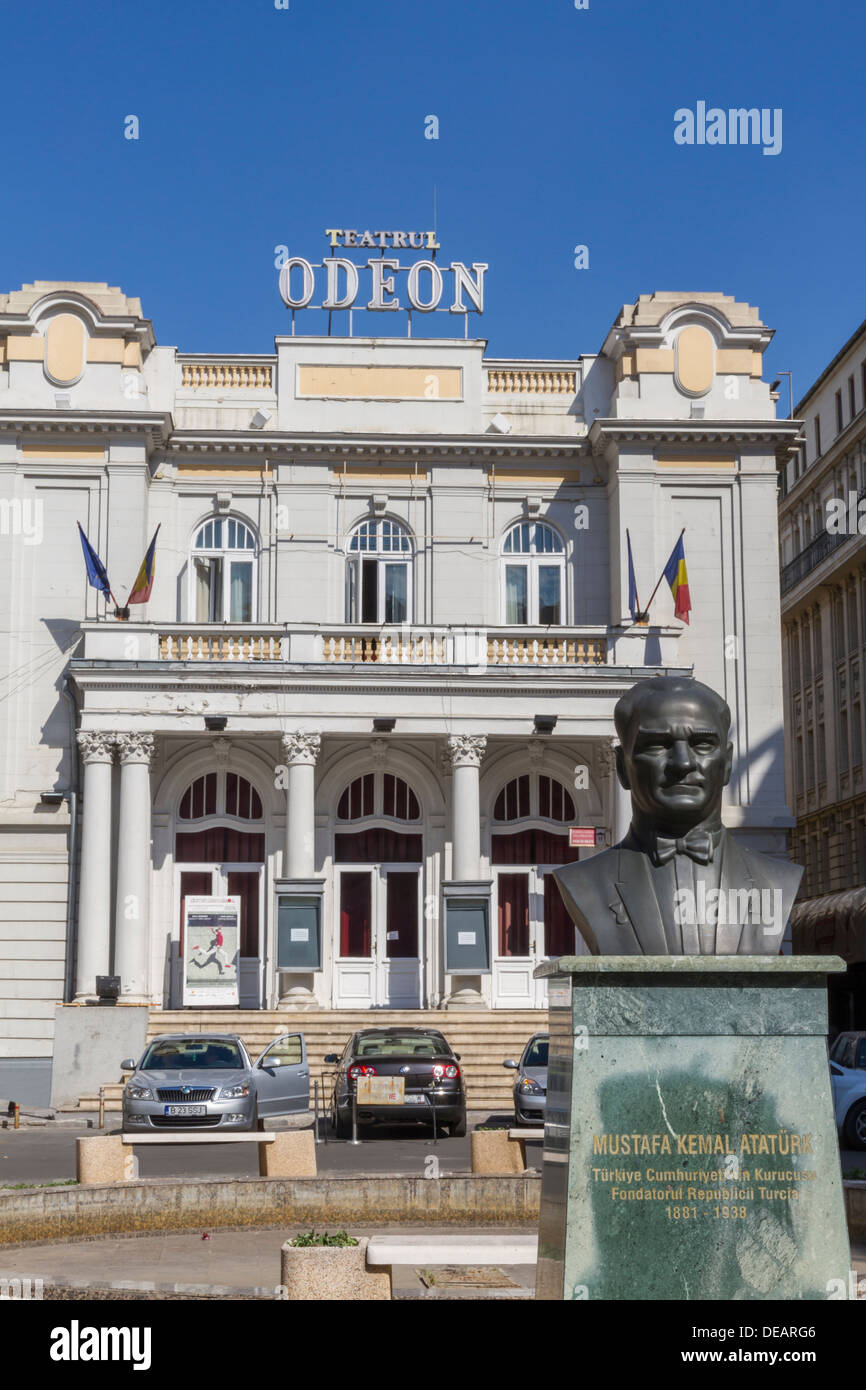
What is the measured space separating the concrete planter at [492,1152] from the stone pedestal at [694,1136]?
7.33m

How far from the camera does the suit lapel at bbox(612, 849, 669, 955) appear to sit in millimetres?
9086

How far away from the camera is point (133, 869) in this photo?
32.6m

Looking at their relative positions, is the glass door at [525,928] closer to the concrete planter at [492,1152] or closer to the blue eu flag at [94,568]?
the blue eu flag at [94,568]

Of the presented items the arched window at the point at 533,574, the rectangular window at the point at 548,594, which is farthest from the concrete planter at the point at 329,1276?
the rectangular window at the point at 548,594

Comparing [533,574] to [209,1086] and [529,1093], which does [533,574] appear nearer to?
[529,1093]

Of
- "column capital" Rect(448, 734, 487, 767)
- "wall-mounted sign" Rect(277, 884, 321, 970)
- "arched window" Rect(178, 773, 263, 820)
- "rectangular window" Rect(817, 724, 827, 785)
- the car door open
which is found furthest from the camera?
"rectangular window" Rect(817, 724, 827, 785)

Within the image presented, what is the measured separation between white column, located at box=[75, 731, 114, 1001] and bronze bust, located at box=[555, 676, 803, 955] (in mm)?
24442

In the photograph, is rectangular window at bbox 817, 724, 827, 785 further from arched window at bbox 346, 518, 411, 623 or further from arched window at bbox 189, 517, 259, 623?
arched window at bbox 189, 517, 259, 623

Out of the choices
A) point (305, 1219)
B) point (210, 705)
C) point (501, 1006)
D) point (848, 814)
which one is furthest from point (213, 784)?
point (848, 814)

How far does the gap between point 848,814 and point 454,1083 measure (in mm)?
32390

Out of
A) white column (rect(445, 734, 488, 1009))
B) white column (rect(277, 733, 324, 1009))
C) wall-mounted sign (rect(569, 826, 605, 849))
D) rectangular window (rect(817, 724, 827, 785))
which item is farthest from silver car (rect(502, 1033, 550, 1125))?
rectangular window (rect(817, 724, 827, 785))

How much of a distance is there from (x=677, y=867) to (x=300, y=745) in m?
24.4

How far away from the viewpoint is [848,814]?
5481cm

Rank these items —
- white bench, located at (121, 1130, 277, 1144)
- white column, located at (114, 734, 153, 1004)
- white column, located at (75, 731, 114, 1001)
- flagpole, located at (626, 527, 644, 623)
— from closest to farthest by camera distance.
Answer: white bench, located at (121, 1130, 277, 1144)
white column, located at (114, 734, 153, 1004)
white column, located at (75, 731, 114, 1001)
flagpole, located at (626, 527, 644, 623)
